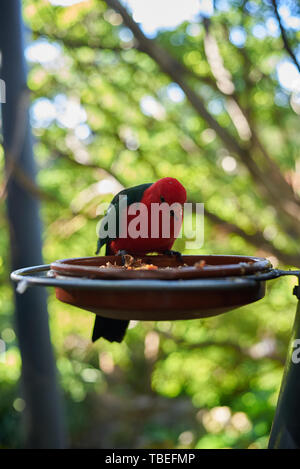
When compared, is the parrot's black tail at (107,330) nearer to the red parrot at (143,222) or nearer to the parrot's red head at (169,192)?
the red parrot at (143,222)

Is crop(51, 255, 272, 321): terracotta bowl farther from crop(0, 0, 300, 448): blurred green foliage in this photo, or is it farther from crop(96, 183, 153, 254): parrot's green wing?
crop(0, 0, 300, 448): blurred green foliage

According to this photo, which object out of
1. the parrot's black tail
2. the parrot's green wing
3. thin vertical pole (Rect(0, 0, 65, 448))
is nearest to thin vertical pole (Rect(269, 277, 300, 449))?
the parrot's black tail

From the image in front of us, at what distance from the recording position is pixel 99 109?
4.19 metres

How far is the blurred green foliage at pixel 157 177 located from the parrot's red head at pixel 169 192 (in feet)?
5.39

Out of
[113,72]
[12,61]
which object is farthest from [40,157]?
[12,61]

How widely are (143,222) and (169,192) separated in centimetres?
15

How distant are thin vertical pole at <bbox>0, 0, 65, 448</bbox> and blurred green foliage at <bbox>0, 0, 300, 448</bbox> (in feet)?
0.84

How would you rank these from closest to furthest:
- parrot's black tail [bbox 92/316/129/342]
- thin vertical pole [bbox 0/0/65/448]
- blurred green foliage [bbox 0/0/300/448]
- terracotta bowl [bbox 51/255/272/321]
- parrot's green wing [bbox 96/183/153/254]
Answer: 1. terracotta bowl [bbox 51/255/272/321]
2. parrot's black tail [bbox 92/316/129/342]
3. parrot's green wing [bbox 96/183/153/254]
4. thin vertical pole [bbox 0/0/65/448]
5. blurred green foliage [bbox 0/0/300/448]

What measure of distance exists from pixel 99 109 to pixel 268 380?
3.36m

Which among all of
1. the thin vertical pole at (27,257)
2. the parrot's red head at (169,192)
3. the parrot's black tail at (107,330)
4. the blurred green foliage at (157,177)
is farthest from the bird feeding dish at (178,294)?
the blurred green foliage at (157,177)

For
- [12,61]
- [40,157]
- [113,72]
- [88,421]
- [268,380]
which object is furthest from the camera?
[88,421]

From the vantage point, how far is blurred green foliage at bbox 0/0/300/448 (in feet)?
12.1

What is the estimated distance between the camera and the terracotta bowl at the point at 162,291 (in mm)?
908
